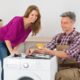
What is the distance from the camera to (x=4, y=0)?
406 centimetres

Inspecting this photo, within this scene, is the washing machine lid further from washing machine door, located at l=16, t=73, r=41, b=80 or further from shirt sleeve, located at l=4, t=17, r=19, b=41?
shirt sleeve, located at l=4, t=17, r=19, b=41

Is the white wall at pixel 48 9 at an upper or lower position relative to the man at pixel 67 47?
upper

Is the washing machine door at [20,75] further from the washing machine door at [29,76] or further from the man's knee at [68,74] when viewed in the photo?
the man's knee at [68,74]

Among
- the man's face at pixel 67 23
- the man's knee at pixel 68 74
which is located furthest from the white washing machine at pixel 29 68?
the man's face at pixel 67 23

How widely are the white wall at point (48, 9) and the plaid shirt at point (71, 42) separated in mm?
532

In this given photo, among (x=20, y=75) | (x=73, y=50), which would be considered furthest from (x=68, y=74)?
(x=20, y=75)

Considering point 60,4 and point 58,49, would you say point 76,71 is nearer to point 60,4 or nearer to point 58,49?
point 58,49

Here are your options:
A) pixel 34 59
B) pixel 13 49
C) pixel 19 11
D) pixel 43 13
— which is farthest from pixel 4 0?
pixel 34 59

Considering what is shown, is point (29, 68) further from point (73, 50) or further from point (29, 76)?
point (73, 50)

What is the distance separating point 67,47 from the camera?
320 cm

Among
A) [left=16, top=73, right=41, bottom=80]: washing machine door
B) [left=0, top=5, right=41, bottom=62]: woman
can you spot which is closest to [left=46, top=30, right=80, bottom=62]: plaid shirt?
[left=0, top=5, right=41, bottom=62]: woman

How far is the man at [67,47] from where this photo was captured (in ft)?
→ 9.55

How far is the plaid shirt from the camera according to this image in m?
2.96

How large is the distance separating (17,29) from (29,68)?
729 millimetres
